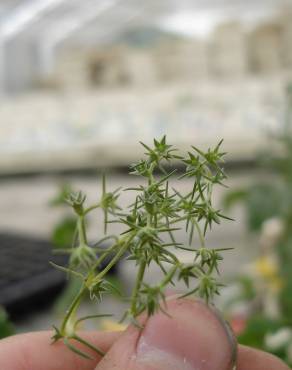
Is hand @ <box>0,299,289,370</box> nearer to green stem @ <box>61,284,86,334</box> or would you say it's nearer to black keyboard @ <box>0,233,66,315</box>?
green stem @ <box>61,284,86,334</box>

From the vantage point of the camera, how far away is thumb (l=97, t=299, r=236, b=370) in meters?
0.20

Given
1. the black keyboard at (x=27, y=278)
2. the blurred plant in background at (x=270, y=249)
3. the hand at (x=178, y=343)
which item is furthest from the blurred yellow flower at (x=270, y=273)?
the hand at (x=178, y=343)

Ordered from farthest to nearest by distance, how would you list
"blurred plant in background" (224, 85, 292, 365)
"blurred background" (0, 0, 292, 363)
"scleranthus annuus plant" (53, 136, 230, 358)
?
"blurred background" (0, 0, 292, 363) < "blurred plant in background" (224, 85, 292, 365) < "scleranthus annuus plant" (53, 136, 230, 358)

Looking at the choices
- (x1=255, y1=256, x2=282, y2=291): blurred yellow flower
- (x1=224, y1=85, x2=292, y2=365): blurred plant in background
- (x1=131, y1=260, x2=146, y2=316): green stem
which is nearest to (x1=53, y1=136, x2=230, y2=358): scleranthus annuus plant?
(x1=131, y1=260, x2=146, y2=316): green stem

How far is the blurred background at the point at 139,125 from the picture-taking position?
80cm

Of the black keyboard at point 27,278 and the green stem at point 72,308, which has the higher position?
the green stem at point 72,308

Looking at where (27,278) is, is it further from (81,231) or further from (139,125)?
(139,125)

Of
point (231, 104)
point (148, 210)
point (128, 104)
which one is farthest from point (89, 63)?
point (148, 210)

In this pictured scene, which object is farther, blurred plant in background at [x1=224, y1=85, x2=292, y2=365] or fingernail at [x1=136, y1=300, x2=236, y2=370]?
blurred plant in background at [x1=224, y1=85, x2=292, y2=365]

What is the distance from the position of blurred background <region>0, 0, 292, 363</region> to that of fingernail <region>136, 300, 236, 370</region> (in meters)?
0.09

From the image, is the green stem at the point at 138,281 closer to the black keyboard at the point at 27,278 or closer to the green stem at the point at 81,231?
the green stem at the point at 81,231

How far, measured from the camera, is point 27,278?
0.87m

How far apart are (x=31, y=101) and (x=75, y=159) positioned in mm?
839

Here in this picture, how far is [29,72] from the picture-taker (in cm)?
481
